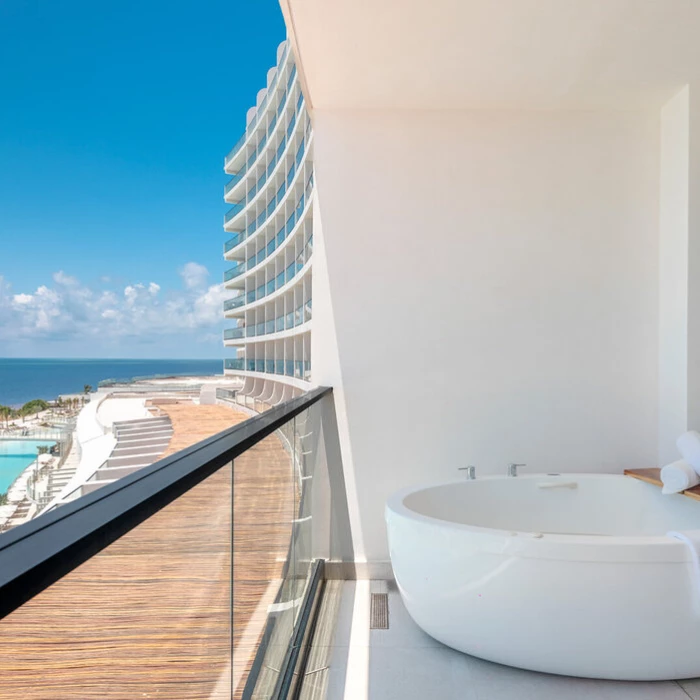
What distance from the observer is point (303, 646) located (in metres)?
2.36

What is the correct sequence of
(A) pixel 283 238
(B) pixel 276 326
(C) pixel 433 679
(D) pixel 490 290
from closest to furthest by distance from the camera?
(C) pixel 433 679 → (D) pixel 490 290 → (A) pixel 283 238 → (B) pixel 276 326

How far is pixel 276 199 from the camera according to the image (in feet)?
67.9

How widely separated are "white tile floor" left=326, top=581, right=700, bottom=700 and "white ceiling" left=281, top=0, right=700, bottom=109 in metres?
2.50

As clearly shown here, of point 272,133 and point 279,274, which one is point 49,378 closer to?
point 272,133

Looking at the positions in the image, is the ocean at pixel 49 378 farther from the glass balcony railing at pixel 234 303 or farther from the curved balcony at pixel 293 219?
Result: the curved balcony at pixel 293 219

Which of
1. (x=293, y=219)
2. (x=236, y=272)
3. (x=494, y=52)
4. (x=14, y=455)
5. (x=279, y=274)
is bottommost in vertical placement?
(x=14, y=455)

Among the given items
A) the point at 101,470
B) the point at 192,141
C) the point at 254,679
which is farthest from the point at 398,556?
the point at 192,141

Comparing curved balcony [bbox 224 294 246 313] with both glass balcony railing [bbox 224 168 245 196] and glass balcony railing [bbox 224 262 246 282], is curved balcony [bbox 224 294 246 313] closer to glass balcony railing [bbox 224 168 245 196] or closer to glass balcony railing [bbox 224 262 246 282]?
glass balcony railing [bbox 224 262 246 282]

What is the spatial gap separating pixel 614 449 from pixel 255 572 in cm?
257

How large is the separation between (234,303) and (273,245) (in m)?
5.33

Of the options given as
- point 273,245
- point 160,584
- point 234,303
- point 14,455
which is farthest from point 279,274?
point 160,584

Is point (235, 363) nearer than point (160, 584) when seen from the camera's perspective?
A: No

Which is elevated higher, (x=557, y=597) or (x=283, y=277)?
(x=283, y=277)

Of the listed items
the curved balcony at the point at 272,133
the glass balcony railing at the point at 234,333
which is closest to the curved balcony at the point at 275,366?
the glass balcony railing at the point at 234,333
